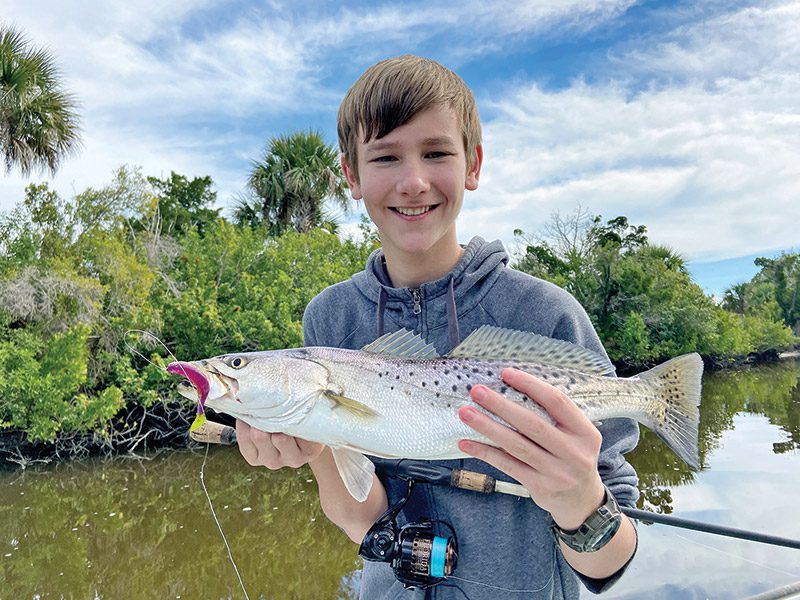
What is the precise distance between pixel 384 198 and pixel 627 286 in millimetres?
31457

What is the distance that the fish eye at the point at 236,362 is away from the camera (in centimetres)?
→ 207

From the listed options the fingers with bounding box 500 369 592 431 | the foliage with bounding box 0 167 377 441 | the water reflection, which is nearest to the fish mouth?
the fingers with bounding box 500 369 592 431

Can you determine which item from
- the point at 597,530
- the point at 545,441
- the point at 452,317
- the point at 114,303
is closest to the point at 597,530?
the point at 597,530

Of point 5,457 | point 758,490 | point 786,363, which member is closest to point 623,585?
point 758,490

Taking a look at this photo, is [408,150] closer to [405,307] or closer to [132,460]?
[405,307]

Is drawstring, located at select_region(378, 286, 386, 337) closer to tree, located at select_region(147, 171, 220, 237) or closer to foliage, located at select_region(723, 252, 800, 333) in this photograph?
tree, located at select_region(147, 171, 220, 237)

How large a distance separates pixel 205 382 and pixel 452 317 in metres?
0.87

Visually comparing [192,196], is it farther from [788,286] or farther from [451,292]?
[788,286]

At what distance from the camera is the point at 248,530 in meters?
10.6

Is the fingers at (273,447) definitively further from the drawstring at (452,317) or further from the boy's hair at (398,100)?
the boy's hair at (398,100)

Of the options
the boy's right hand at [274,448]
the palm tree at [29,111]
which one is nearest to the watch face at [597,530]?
the boy's right hand at [274,448]

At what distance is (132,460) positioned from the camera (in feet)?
49.2

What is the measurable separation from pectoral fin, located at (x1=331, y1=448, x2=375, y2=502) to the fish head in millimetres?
223

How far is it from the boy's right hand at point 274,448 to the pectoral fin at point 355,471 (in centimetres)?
12
